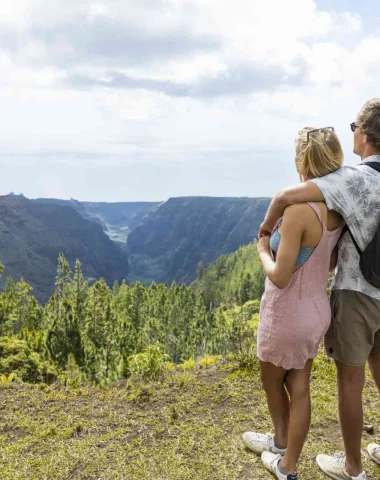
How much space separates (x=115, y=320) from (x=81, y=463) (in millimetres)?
38782

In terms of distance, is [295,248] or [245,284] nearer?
[295,248]

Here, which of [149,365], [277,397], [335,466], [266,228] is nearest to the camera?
[266,228]

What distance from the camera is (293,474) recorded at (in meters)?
3.54

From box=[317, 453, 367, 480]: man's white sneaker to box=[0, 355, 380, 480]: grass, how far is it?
0.31 ft

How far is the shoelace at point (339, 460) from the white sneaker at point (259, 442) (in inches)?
20.6

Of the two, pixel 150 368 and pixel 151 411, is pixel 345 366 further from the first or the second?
pixel 150 368

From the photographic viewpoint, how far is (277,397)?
362cm

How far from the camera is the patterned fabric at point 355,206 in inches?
120

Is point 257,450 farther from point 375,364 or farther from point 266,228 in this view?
point 266,228

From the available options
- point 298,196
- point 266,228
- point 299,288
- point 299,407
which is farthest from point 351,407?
point 298,196

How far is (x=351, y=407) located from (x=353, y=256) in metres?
1.20

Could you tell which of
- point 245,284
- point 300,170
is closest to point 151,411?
point 300,170

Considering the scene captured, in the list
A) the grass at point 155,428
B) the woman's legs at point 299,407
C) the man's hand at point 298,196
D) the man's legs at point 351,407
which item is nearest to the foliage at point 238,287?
the grass at point 155,428

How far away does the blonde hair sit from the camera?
303 centimetres
